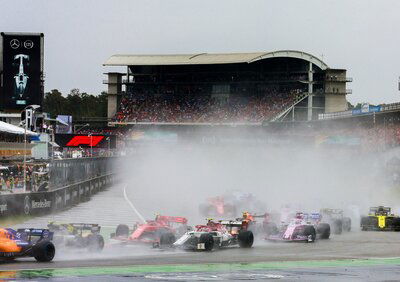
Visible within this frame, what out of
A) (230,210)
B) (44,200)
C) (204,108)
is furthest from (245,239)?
(204,108)

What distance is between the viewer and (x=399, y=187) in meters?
64.4

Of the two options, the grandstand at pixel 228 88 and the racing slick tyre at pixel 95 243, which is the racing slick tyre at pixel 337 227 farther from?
the grandstand at pixel 228 88

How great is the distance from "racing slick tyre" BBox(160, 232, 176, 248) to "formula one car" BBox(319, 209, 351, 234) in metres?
11.4

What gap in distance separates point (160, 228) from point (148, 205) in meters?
25.9

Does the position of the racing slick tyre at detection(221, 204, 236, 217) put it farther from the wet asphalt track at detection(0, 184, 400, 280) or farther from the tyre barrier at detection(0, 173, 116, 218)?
the wet asphalt track at detection(0, 184, 400, 280)

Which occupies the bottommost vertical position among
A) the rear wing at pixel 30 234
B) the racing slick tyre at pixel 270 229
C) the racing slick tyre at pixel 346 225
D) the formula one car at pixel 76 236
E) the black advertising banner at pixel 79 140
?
the racing slick tyre at pixel 346 225

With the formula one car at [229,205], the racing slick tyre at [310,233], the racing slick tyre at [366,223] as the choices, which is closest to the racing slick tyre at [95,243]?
the racing slick tyre at [310,233]

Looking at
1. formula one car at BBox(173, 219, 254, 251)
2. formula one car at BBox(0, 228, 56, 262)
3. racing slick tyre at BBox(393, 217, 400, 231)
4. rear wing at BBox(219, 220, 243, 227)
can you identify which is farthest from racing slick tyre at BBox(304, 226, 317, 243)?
formula one car at BBox(0, 228, 56, 262)

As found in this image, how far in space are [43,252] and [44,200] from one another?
1537 cm

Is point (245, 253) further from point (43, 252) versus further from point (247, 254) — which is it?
point (43, 252)

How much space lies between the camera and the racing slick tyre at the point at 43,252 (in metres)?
23.4

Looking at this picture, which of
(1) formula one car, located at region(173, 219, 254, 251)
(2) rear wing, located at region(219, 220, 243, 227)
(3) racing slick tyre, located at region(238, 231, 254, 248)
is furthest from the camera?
(2) rear wing, located at region(219, 220, 243, 227)

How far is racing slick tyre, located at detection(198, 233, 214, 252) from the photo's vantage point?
2842 centimetres

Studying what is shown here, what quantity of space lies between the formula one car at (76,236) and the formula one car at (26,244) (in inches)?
86.0
